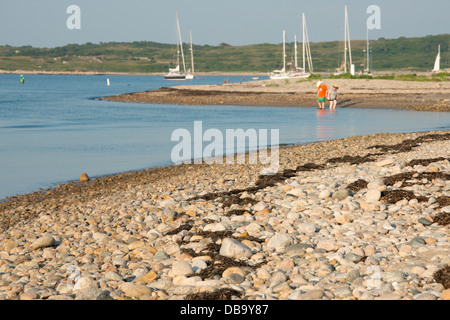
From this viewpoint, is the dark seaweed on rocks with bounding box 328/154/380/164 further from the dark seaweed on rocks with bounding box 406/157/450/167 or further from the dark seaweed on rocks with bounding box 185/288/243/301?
the dark seaweed on rocks with bounding box 185/288/243/301

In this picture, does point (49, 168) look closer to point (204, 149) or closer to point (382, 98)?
point (204, 149)

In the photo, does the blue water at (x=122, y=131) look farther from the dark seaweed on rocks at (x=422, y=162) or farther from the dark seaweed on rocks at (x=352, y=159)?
the dark seaweed on rocks at (x=422, y=162)

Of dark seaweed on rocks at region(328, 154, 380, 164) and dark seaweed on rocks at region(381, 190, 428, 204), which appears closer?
dark seaweed on rocks at region(381, 190, 428, 204)

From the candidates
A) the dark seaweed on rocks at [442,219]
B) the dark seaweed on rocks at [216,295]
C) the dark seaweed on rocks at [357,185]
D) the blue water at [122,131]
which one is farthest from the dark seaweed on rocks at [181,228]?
the blue water at [122,131]

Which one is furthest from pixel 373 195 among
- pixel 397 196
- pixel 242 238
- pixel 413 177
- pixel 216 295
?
pixel 216 295

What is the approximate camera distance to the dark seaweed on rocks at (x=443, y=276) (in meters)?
5.87

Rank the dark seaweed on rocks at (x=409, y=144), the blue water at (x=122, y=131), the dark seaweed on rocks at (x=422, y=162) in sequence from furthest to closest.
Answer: the blue water at (x=122, y=131), the dark seaweed on rocks at (x=409, y=144), the dark seaweed on rocks at (x=422, y=162)

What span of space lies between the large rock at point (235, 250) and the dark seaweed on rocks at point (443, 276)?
2.43 m

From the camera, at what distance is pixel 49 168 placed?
1844 cm

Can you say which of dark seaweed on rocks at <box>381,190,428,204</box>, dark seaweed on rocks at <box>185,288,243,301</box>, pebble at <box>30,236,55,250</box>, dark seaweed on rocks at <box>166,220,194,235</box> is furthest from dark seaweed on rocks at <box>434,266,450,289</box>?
pebble at <box>30,236,55,250</box>

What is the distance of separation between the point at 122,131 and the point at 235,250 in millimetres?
23400

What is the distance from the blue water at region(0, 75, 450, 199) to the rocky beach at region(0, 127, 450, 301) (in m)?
4.22

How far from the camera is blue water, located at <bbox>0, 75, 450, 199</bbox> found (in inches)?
715

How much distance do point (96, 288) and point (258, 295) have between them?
195 cm
